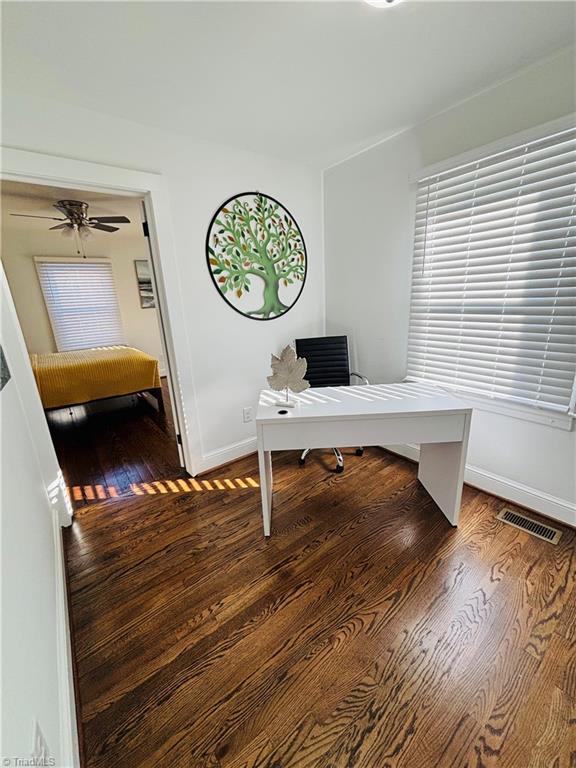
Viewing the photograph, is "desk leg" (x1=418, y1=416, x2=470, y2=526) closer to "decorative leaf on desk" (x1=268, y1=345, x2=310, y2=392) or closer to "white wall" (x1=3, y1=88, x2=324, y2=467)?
"decorative leaf on desk" (x1=268, y1=345, x2=310, y2=392)

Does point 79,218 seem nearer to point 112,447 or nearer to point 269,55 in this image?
point 112,447

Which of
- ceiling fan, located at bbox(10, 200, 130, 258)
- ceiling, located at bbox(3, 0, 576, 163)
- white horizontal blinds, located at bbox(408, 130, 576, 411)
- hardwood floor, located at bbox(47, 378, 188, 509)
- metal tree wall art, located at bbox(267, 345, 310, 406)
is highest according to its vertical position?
ceiling, located at bbox(3, 0, 576, 163)

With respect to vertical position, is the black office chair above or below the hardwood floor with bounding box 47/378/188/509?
above

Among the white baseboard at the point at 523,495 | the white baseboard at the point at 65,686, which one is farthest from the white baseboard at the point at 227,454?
the white baseboard at the point at 523,495

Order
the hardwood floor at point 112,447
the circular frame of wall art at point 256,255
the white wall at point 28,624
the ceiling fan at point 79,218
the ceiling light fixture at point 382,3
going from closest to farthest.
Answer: the white wall at point 28,624
the ceiling light fixture at point 382,3
the circular frame of wall art at point 256,255
the hardwood floor at point 112,447
the ceiling fan at point 79,218

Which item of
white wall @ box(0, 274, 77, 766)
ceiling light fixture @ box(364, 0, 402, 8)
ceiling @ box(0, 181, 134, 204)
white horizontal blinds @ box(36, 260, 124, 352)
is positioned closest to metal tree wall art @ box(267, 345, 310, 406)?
white wall @ box(0, 274, 77, 766)

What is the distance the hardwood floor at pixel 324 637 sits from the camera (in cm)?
97

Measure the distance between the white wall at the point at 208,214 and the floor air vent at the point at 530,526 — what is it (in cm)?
190

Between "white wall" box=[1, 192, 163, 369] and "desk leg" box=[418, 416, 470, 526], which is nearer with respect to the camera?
"desk leg" box=[418, 416, 470, 526]

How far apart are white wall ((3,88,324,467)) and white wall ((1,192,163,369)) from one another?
1.67 metres

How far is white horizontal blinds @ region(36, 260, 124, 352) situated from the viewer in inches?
181

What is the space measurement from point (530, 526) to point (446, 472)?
0.55 m

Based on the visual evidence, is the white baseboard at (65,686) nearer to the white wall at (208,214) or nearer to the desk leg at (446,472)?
the white wall at (208,214)

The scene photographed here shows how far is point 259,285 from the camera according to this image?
8.21ft
